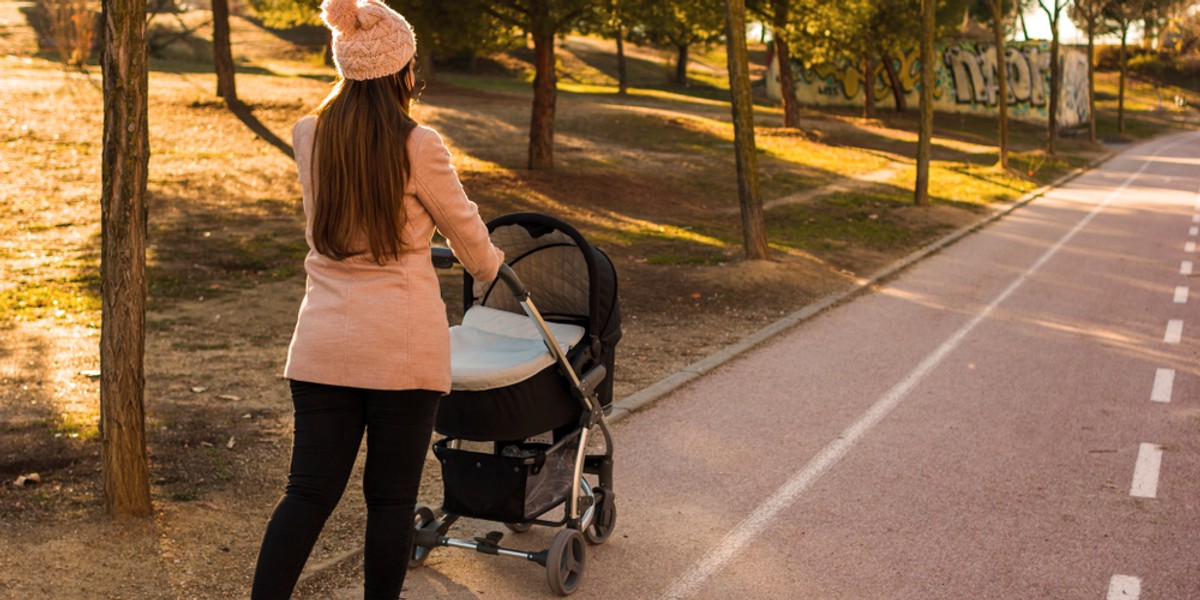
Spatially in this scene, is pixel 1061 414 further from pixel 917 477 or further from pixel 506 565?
pixel 506 565

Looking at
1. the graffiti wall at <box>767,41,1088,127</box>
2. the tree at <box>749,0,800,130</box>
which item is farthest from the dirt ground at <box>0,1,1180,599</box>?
the graffiti wall at <box>767,41,1088,127</box>

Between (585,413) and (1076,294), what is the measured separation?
31.4 ft

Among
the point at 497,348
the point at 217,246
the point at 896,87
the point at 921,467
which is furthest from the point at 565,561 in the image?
the point at 896,87

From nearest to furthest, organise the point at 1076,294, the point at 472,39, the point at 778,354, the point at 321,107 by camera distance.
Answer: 1. the point at 321,107
2. the point at 778,354
3. the point at 1076,294
4. the point at 472,39

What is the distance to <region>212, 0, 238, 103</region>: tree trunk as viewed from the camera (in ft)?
98.6

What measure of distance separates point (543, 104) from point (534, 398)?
19.6m

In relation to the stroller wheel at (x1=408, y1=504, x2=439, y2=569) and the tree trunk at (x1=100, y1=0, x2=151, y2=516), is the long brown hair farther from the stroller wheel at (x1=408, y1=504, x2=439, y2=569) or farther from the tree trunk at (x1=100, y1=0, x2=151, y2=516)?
the tree trunk at (x1=100, y1=0, x2=151, y2=516)

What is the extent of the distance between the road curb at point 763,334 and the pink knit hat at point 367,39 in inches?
175

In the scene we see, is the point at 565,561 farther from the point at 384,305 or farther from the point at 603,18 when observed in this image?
Answer: the point at 603,18

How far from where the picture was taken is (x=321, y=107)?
154 inches

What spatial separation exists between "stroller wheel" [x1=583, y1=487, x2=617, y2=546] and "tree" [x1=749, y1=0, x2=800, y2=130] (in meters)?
28.4

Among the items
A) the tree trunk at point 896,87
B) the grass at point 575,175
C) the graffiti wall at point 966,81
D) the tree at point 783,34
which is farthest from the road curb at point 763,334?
the graffiti wall at point 966,81

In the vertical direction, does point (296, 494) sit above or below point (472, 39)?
below

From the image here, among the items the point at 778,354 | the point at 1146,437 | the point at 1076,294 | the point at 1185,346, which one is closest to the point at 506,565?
the point at 1146,437
